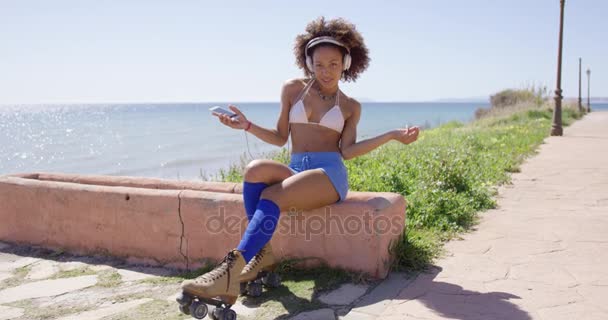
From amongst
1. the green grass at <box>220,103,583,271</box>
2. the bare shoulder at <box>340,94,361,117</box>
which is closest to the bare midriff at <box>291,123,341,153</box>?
the bare shoulder at <box>340,94,361,117</box>

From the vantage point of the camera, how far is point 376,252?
3.07m

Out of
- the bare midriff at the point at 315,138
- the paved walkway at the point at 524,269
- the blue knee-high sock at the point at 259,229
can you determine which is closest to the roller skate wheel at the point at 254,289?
the blue knee-high sock at the point at 259,229

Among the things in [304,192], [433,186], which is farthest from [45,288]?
[433,186]

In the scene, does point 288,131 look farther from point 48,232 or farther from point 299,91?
point 48,232

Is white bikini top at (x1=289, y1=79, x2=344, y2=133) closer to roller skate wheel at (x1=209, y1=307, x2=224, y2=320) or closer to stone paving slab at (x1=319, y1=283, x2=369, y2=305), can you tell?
stone paving slab at (x1=319, y1=283, x2=369, y2=305)

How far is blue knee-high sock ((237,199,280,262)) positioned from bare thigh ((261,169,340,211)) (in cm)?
6

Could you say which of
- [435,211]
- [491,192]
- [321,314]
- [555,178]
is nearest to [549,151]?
[555,178]

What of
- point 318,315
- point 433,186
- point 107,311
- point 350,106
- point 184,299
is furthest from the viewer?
point 433,186

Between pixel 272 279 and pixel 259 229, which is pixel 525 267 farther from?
pixel 259 229

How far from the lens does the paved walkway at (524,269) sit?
265 centimetres

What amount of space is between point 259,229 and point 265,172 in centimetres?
35

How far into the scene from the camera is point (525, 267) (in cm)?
327

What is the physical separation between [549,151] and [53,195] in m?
8.12

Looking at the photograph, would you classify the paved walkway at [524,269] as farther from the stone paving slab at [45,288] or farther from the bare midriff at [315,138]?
the stone paving slab at [45,288]
